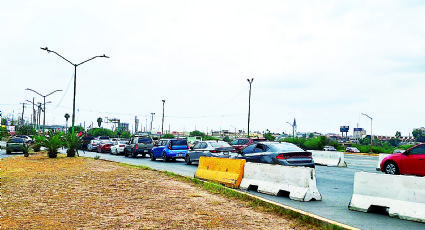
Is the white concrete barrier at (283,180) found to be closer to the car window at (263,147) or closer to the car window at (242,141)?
the car window at (263,147)

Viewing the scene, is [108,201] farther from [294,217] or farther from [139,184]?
[294,217]

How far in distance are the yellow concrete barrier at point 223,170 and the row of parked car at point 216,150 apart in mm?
1811

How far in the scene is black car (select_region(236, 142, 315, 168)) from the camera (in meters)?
14.2

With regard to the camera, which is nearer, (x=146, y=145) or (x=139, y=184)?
(x=139, y=184)

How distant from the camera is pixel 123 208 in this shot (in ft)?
28.2

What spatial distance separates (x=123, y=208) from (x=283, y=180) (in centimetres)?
443

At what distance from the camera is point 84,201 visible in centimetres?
948

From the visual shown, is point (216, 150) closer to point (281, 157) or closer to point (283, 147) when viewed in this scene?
point (283, 147)

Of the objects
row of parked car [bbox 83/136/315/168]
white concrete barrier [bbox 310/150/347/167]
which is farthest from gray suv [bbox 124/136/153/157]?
white concrete barrier [bbox 310/150/347/167]

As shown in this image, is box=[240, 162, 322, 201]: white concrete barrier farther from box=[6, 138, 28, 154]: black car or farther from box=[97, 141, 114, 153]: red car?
box=[97, 141, 114, 153]: red car

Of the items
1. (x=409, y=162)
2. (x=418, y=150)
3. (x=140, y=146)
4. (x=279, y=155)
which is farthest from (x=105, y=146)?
(x=418, y=150)

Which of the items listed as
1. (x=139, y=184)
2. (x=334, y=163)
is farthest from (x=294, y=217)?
(x=334, y=163)

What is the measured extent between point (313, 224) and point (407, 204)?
2205mm

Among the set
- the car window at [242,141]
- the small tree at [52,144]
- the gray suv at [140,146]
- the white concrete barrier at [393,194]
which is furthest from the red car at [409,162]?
the small tree at [52,144]
